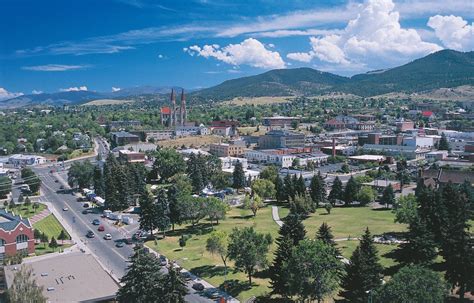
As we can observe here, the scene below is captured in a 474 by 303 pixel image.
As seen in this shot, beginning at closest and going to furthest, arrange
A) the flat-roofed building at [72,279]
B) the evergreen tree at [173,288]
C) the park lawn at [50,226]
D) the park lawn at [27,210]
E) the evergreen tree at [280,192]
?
the evergreen tree at [173,288] < the flat-roofed building at [72,279] < the park lawn at [50,226] < the park lawn at [27,210] < the evergreen tree at [280,192]

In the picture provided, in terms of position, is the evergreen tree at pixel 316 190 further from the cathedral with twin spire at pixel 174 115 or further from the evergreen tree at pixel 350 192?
the cathedral with twin spire at pixel 174 115

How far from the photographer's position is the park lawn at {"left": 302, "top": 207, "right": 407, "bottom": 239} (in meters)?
46.1

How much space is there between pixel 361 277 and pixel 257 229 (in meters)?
22.8

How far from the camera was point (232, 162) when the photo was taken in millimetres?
92312

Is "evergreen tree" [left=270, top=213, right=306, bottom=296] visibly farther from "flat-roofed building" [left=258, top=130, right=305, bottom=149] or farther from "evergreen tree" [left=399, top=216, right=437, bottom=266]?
"flat-roofed building" [left=258, top=130, right=305, bottom=149]

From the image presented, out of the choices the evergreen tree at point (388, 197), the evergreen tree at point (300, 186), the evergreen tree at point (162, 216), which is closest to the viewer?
the evergreen tree at point (162, 216)

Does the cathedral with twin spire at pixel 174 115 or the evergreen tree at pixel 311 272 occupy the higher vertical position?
the cathedral with twin spire at pixel 174 115

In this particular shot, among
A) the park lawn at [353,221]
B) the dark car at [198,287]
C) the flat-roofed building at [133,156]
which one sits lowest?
the dark car at [198,287]

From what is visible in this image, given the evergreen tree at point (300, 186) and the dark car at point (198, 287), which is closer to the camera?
the dark car at point (198, 287)

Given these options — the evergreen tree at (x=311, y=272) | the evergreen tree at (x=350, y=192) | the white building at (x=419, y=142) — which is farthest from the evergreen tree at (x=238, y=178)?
the white building at (x=419, y=142)

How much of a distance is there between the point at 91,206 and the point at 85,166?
15.0m

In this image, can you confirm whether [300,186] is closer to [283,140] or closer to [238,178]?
[238,178]

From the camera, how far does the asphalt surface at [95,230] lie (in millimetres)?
39500

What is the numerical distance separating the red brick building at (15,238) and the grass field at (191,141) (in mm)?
79541
